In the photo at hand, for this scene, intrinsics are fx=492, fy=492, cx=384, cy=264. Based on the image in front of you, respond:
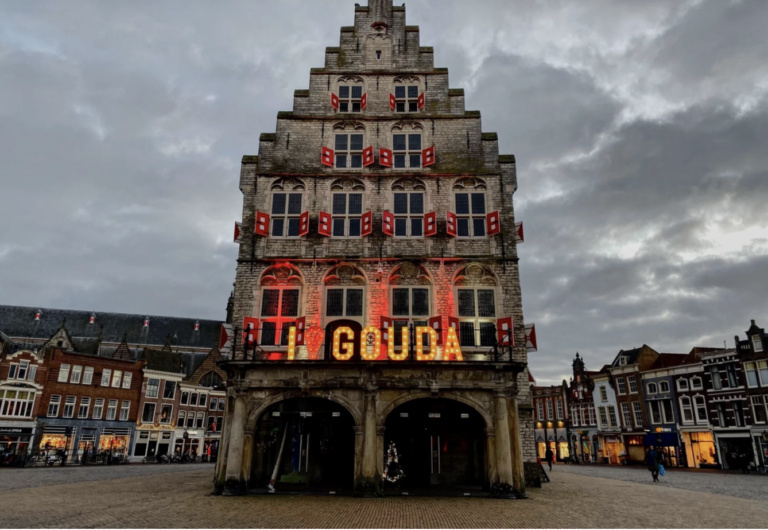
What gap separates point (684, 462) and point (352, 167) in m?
41.4

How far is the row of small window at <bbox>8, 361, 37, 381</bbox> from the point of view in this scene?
1620 inches

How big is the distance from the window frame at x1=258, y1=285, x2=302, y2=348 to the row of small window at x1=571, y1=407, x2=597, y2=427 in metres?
48.6

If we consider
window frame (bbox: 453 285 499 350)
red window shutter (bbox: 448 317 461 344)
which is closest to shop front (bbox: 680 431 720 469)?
window frame (bbox: 453 285 499 350)

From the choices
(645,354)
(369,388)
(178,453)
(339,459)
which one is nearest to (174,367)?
(178,453)

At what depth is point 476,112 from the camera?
81.0 feet

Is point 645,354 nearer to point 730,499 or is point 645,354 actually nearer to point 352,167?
point 730,499

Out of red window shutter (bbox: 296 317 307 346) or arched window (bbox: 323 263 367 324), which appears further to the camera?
arched window (bbox: 323 263 367 324)

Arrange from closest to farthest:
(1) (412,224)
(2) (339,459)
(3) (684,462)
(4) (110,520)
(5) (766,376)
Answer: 1. (4) (110,520)
2. (2) (339,459)
3. (1) (412,224)
4. (5) (766,376)
5. (3) (684,462)

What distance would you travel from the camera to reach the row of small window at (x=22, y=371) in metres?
41.2

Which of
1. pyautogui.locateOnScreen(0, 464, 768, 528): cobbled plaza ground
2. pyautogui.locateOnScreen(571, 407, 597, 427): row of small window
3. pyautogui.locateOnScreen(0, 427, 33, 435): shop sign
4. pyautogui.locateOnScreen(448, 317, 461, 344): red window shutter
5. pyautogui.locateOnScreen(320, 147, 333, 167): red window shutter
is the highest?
pyautogui.locateOnScreen(320, 147, 333, 167): red window shutter

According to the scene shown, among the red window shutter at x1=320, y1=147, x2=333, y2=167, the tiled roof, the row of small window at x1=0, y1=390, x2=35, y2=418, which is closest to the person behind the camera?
the red window shutter at x1=320, y1=147, x2=333, y2=167

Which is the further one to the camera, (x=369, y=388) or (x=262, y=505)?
(x=369, y=388)

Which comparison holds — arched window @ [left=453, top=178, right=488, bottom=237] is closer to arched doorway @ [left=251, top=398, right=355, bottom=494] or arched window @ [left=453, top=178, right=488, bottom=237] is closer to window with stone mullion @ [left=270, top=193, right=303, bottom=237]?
window with stone mullion @ [left=270, top=193, right=303, bottom=237]

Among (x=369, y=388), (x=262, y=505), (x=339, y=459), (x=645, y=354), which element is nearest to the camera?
(x=262, y=505)
